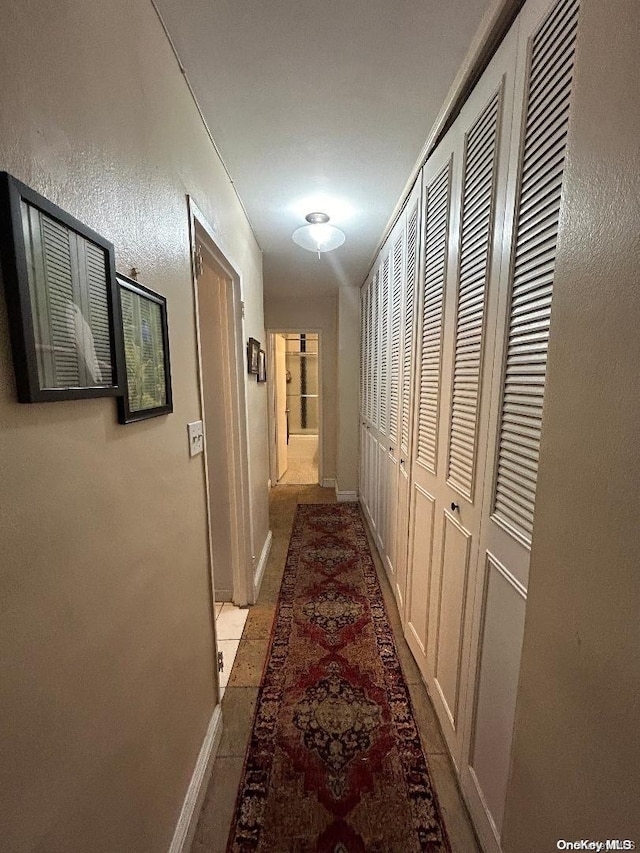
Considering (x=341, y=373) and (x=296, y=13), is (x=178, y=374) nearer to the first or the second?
(x=296, y=13)

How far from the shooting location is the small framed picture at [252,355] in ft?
7.06

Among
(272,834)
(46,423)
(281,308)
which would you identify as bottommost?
(272,834)

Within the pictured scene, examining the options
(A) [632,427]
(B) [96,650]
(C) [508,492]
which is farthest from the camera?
(C) [508,492]

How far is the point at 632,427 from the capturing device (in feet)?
1.59

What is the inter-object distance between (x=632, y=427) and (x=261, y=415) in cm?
239

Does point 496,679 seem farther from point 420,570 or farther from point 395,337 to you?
point 395,337

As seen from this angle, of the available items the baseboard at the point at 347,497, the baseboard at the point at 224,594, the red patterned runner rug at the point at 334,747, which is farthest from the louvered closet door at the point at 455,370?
the baseboard at the point at 347,497

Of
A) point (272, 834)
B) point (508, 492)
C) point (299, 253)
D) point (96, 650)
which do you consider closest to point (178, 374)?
point (96, 650)

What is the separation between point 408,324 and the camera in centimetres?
185

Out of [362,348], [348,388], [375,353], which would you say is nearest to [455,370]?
[375,353]

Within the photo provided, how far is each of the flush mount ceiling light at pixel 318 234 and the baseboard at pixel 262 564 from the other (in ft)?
7.11

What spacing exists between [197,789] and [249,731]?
32cm

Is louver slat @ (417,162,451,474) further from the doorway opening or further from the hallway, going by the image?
the doorway opening

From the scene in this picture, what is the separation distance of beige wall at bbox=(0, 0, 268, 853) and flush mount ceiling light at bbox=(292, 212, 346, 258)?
93 cm
